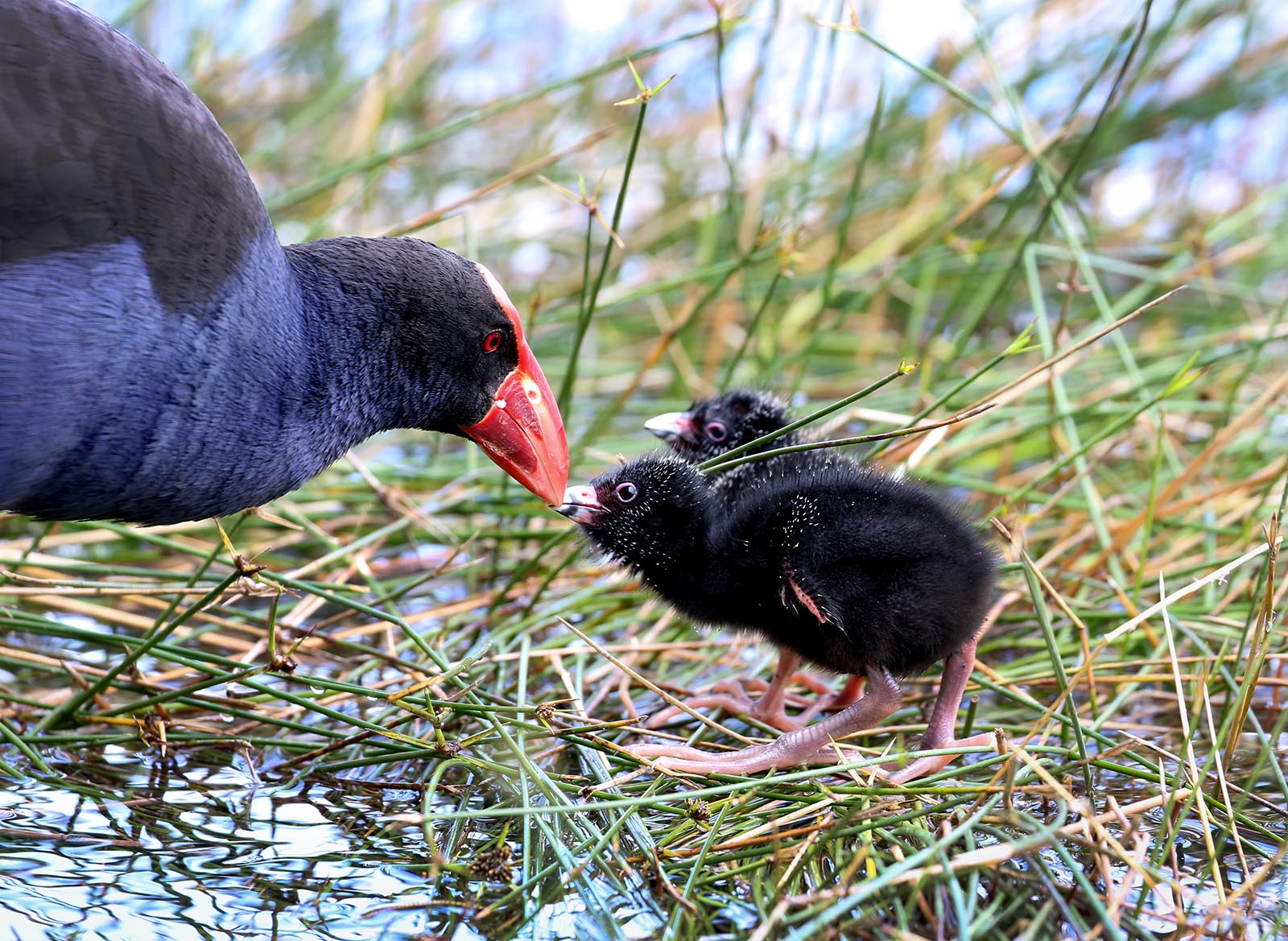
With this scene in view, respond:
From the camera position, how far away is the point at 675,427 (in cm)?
302

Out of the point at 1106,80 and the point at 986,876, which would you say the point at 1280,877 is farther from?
the point at 1106,80

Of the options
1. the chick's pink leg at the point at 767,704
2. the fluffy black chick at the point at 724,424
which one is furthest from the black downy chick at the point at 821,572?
the fluffy black chick at the point at 724,424

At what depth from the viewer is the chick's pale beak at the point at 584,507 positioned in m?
2.62

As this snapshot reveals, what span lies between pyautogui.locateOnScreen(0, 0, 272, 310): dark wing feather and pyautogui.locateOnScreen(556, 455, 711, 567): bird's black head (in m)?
0.80

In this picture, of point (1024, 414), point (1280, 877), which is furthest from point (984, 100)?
point (1280, 877)

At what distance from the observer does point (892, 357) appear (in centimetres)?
470

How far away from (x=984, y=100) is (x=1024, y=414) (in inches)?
79.1

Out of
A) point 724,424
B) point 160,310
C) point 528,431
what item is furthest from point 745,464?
point 160,310

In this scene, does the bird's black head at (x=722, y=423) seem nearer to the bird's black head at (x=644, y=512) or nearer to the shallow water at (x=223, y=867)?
the bird's black head at (x=644, y=512)

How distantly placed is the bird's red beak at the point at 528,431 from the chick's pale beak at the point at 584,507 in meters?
0.02

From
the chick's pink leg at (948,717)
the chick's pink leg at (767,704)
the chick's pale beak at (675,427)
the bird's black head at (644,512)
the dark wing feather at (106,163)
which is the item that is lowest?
the chick's pink leg at (948,717)

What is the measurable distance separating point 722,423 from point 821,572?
702 millimetres

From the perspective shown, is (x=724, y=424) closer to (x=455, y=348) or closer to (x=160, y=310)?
(x=455, y=348)

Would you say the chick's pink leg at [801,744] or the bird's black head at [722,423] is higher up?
the bird's black head at [722,423]
